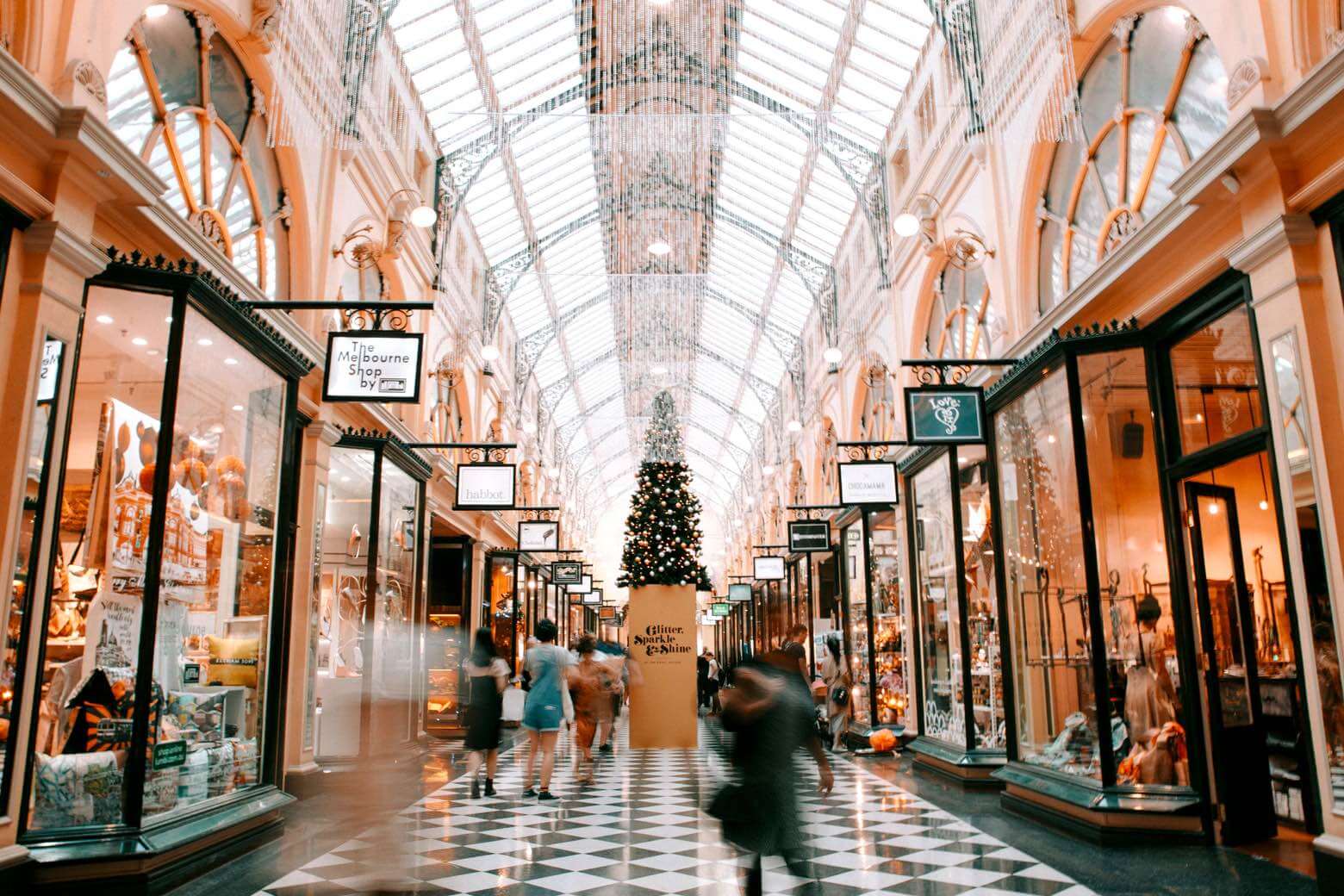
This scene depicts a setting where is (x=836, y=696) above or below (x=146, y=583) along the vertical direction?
below

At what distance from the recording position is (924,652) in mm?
11648

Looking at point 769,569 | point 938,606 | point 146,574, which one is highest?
point 769,569

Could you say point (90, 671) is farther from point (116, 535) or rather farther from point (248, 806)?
point (248, 806)

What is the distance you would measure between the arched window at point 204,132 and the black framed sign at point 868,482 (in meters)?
6.52

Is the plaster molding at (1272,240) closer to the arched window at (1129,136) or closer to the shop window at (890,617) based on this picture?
the arched window at (1129,136)

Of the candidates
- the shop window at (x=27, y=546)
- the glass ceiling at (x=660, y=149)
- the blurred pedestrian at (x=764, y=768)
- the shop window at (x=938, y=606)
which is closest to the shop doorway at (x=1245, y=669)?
the shop window at (x=938, y=606)

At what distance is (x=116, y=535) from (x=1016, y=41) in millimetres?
8450

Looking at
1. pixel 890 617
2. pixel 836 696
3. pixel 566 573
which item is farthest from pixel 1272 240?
pixel 566 573

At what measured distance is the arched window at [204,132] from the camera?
6.11m

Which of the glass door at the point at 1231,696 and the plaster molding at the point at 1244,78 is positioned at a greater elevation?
the plaster molding at the point at 1244,78

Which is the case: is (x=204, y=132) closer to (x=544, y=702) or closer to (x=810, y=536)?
(x=544, y=702)

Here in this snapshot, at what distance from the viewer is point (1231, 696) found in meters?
6.52

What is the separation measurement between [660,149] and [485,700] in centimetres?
1139

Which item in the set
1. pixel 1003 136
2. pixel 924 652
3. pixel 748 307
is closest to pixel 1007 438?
pixel 1003 136
